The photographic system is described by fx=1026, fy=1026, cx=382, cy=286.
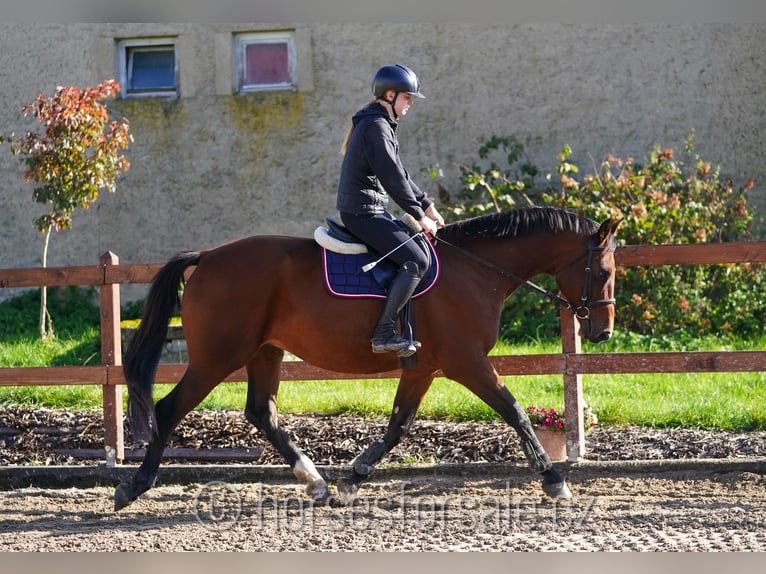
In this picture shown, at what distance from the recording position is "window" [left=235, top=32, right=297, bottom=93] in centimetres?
1288

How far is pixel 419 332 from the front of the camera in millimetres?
6531

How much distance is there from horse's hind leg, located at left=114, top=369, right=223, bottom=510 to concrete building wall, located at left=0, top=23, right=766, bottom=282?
6270 millimetres

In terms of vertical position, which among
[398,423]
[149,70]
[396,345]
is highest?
[149,70]

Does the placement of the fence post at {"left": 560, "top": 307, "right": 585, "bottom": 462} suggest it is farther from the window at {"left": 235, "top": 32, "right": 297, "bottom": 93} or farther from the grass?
the window at {"left": 235, "top": 32, "right": 297, "bottom": 93}

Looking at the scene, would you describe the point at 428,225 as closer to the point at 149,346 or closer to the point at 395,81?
the point at 395,81

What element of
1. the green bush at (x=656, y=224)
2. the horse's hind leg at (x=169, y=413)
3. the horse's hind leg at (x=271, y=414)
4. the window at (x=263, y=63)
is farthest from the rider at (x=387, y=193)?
the window at (x=263, y=63)

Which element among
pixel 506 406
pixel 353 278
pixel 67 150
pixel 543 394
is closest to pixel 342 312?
pixel 353 278

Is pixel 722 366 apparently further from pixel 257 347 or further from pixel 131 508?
pixel 131 508

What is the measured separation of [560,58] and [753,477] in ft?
21.9

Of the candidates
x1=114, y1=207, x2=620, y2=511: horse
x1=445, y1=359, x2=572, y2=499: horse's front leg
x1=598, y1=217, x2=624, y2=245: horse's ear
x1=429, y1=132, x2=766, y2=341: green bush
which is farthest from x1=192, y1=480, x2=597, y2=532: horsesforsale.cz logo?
x1=429, y1=132, x2=766, y2=341: green bush

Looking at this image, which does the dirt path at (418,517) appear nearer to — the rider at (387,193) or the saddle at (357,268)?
the rider at (387,193)

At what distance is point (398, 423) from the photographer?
271 inches

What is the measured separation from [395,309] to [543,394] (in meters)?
3.59

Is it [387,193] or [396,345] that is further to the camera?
[387,193]
